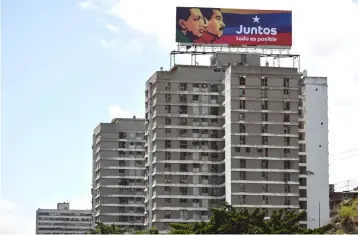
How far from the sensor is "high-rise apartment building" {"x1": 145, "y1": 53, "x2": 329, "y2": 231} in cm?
14762

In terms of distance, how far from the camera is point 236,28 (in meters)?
152

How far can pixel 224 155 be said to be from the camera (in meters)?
152

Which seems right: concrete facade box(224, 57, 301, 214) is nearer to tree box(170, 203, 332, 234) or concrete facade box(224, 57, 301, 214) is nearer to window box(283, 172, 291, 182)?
window box(283, 172, 291, 182)

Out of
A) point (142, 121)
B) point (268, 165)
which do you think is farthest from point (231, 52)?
point (142, 121)

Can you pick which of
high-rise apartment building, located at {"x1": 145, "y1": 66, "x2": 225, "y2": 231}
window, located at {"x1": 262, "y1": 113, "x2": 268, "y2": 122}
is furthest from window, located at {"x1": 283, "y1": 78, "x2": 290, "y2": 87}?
high-rise apartment building, located at {"x1": 145, "y1": 66, "x2": 225, "y2": 231}

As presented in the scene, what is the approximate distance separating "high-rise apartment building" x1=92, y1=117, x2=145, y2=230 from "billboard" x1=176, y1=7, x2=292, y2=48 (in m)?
41.0

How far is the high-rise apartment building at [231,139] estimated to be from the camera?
14762cm

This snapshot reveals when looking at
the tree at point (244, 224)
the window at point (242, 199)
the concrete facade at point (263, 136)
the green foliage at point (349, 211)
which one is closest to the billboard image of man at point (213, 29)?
the concrete facade at point (263, 136)

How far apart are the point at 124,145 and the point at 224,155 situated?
39967 millimetres

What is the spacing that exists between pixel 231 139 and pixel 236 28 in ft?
58.6

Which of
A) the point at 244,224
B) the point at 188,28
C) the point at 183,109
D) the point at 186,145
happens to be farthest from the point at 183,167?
→ the point at 244,224

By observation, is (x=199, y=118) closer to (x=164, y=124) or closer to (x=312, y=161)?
(x=164, y=124)

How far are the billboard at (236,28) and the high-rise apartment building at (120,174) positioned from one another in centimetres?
4102

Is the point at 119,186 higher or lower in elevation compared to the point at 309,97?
lower
